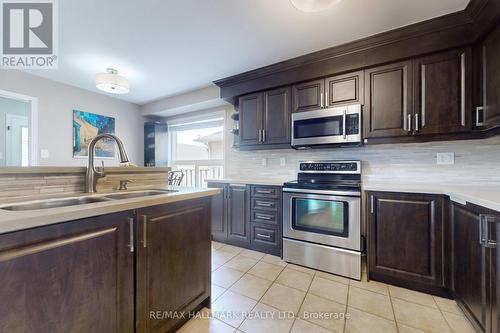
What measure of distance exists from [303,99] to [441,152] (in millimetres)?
1537

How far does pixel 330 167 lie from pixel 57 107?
424cm

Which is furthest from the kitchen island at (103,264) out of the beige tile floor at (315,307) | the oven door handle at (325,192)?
the oven door handle at (325,192)

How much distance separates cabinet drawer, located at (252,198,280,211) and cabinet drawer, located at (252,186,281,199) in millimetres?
51

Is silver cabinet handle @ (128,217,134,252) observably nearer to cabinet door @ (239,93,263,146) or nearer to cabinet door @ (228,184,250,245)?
cabinet door @ (228,184,250,245)

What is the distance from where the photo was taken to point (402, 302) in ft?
5.42

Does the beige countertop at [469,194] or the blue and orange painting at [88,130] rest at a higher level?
the blue and orange painting at [88,130]

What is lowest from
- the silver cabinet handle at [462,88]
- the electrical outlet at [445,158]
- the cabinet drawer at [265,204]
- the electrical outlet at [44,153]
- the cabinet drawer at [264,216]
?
the cabinet drawer at [264,216]

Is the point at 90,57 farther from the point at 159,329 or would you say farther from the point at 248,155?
the point at 159,329

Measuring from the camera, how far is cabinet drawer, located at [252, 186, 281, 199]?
2.51 m

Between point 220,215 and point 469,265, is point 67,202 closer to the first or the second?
point 220,215

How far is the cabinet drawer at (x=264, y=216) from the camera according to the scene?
8.28 ft

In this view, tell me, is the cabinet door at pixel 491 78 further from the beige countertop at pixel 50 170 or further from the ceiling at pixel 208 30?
the beige countertop at pixel 50 170

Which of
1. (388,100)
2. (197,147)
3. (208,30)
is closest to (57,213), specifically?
(208,30)

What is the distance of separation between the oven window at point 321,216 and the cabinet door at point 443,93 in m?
1.05
